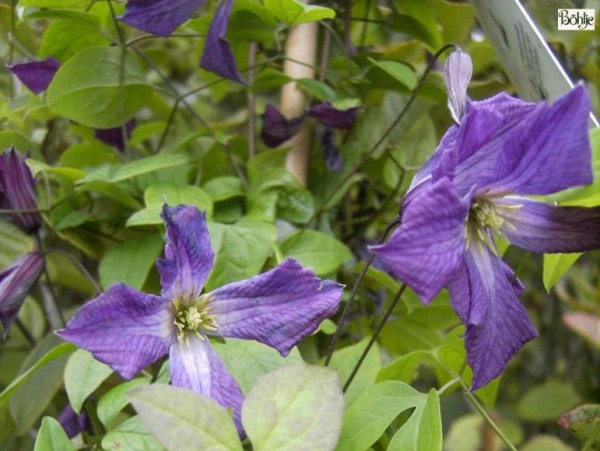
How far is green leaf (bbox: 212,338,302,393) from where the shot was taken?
495 mm

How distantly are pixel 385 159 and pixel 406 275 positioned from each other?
0.41m

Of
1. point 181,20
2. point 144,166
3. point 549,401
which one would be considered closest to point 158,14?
point 181,20

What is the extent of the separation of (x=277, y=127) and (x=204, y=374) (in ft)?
1.05

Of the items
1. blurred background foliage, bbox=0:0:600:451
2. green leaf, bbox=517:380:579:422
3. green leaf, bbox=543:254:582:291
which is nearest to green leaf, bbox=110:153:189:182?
blurred background foliage, bbox=0:0:600:451

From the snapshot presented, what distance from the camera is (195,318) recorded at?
48cm

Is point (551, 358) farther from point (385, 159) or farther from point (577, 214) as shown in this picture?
point (577, 214)

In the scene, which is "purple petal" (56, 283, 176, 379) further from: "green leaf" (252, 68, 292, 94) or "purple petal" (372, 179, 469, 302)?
"green leaf" (252, 68, 292, 94)

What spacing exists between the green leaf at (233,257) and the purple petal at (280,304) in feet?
0.30

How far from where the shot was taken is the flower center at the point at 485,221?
1.45 ft

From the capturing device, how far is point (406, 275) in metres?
0.35

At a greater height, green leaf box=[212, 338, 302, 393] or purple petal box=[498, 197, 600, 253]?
purple petal box=[498, 197, 600, 253]

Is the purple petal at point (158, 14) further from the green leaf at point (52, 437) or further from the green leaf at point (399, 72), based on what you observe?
the green leaf at point (52, 437)

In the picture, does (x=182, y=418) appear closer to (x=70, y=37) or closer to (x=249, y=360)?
(x=249, y=360)

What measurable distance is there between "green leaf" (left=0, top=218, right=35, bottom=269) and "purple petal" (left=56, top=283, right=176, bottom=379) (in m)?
0.22
